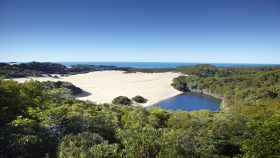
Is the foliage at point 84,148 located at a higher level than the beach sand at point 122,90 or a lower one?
higher

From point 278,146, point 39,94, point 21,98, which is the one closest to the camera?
point 278,146

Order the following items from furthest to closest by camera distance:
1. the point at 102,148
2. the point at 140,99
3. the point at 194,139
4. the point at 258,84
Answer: the point at 258,84 < the point at 140,99 < the point at 194,139 < the point at 102,148

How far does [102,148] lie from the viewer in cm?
634

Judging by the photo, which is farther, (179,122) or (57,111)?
(179,122)

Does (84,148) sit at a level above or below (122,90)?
above

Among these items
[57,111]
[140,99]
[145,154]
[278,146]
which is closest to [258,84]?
[140,99]

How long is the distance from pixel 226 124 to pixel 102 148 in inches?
526

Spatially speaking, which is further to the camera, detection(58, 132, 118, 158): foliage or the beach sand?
the beach sand

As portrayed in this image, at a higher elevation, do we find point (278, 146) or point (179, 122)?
point (278, 146)

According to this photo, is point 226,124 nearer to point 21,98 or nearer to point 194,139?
point 194,139

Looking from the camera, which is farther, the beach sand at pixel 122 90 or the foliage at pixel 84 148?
the beach sand at pixel 122 90

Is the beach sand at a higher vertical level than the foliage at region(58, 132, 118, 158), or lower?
lower

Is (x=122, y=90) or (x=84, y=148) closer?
(x=84, y=148)

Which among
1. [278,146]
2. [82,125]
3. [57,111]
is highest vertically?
[57,111]
